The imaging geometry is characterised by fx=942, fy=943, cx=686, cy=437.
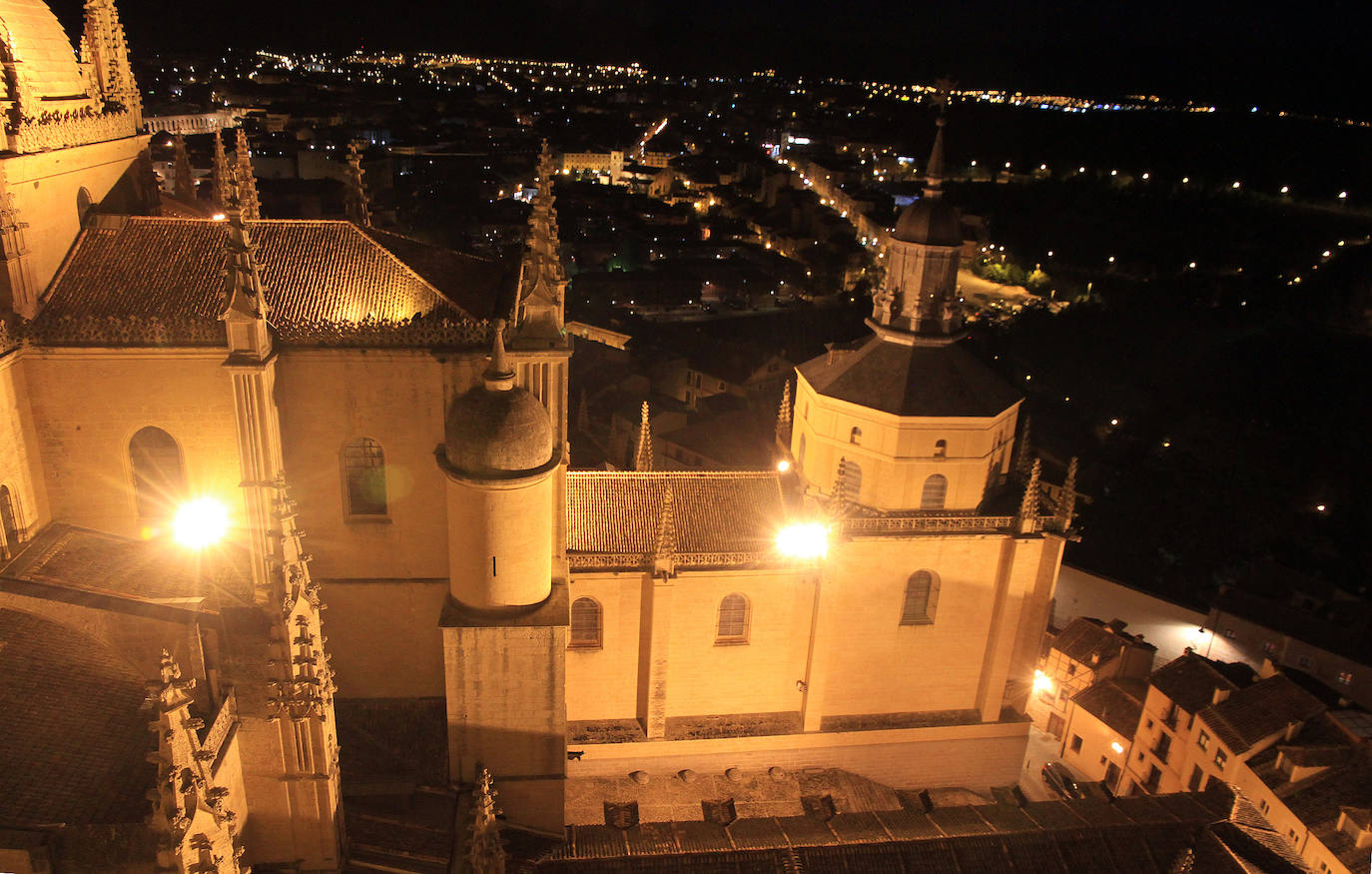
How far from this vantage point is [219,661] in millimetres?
12367

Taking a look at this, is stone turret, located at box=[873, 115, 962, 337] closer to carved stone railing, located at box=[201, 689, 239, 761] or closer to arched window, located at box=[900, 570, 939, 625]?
arched window, located at box=[900, 570, 939, 625]

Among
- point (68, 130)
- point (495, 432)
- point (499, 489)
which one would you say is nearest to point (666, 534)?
point (499, 489)

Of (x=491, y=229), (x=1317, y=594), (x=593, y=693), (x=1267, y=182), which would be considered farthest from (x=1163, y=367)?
(x=593, y=693)

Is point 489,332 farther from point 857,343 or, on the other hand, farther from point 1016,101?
point 1016,101

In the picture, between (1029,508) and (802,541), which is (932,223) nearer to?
(1029,508)

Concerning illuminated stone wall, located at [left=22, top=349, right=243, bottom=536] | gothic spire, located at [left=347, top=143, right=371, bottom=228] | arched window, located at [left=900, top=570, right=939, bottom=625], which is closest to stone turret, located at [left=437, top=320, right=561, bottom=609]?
illuminated stone wall, located at [left=22, top=349, right=243, bottom=536]

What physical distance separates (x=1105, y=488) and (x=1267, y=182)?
65.2 m

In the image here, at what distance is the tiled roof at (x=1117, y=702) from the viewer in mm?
26719

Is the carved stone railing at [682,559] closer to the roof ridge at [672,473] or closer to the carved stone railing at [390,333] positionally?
the roof ridge at [672,473]

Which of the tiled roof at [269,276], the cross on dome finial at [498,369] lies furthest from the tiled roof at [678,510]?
the tiled roof at [269,276]

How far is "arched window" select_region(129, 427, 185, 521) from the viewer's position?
16.9 meters

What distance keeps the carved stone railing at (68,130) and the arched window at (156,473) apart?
5.27m

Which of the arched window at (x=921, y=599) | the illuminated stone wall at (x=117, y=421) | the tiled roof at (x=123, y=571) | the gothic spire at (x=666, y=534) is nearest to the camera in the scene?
the tiled roof at (x=123, y=571)

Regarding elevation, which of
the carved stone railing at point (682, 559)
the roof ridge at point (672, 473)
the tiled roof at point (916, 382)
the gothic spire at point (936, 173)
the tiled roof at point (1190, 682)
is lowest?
the tiled roof at point (1190, 682)
